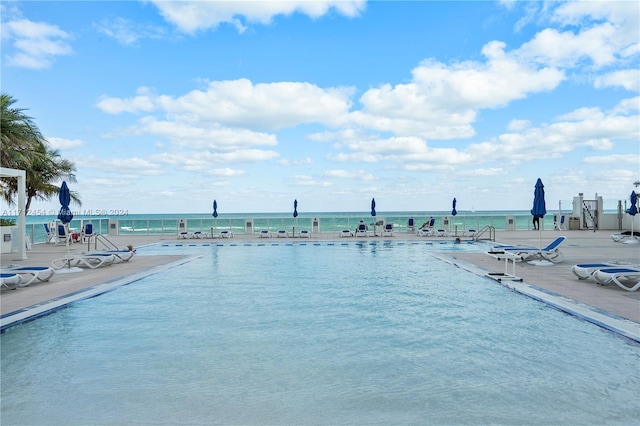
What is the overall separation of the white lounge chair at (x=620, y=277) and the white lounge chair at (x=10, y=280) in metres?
9.59

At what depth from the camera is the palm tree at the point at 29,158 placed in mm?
14078

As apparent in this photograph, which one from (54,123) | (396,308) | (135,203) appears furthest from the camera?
(135,203)

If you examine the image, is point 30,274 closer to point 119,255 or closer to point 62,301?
point 62,301

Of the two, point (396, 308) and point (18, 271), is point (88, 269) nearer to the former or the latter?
Answer: point (18, 271)

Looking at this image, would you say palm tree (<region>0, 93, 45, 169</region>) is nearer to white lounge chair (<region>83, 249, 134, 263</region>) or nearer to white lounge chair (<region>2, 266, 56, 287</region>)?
white lounge chair (<region>83, 249, 134, 263</region>)

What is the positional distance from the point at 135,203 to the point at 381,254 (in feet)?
87.2

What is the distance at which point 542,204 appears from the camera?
10727 mm

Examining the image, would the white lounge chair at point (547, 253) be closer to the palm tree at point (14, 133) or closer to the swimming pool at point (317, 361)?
the swimming pool at point (317, 361)

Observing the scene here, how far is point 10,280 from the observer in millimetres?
6855

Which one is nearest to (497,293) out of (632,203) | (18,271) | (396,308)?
(396,308)

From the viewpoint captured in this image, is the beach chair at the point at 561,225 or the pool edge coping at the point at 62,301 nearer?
the pool edge coping at the point at 62,301

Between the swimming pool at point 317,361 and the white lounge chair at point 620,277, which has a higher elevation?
the white lounge chair at point 620,277

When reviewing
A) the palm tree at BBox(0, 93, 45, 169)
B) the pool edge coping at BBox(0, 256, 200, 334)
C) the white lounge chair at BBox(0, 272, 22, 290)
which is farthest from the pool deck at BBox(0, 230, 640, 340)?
the palm tree at BBox(0, 93, 45, 169)

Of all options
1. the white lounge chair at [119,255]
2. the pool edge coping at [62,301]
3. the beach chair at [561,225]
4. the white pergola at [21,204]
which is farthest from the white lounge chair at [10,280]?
the beach chair at [561,225]
